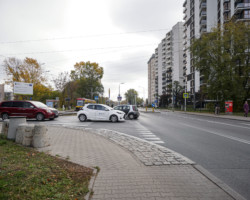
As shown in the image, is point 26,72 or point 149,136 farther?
point 26,72

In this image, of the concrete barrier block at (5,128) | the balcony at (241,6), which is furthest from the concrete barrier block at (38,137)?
the balcony at (241,6)

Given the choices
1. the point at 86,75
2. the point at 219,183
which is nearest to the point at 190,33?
the point at 86,75

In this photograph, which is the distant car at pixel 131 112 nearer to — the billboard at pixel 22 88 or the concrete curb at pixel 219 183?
the billboard at pixel 22 88

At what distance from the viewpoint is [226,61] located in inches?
1132

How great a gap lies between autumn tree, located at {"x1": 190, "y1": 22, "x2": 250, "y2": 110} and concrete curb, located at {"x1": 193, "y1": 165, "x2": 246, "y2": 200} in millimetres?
26960

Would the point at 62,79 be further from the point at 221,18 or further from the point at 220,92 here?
the point at 221,18

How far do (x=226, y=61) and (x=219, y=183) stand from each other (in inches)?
1169

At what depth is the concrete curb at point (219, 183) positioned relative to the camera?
306cm

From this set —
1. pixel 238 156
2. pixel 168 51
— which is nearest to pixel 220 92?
pixel 238 156

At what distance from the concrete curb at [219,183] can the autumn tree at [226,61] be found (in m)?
27.0

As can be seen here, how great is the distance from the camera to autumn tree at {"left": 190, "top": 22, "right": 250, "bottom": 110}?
28562 millimetres

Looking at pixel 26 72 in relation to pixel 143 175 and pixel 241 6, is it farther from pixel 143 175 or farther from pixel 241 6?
pixel 241 6

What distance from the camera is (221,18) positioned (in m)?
53.6

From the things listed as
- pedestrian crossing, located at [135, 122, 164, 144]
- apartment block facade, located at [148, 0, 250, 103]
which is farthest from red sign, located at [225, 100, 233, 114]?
pedestrian crossing, located at [135, 122, 164, 144]
